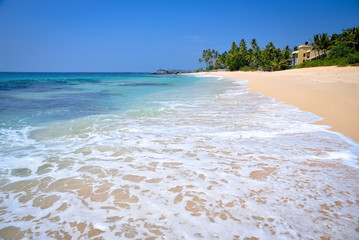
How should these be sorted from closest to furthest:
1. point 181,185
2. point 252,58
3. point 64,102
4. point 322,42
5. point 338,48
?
point 181,185 < point 64,102 < point 338,48 < point 322,42 < point 252,58

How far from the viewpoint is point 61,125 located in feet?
20.4

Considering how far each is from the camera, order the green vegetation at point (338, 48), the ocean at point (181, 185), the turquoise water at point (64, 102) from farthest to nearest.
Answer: the green vegetation at point (338, 48), the turquoise water at point (64, 102), the ocean at point (181, 185)

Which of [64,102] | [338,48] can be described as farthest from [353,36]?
[64,102]

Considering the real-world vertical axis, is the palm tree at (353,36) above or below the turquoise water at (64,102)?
above

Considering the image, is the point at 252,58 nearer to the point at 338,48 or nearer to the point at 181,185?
the point at 338,48

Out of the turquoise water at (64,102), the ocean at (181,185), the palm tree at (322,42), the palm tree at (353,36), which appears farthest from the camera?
the palm tree at (322,42)

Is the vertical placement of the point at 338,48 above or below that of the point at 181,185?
above

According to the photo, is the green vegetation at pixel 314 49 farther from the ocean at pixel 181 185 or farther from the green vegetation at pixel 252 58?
the ocean at pixel 181 185

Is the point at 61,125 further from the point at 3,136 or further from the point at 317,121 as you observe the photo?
the point at 317,121

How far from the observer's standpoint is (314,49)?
5009cm

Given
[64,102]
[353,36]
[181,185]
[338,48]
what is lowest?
[181,185]

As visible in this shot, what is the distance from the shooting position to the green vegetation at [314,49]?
1321 inches

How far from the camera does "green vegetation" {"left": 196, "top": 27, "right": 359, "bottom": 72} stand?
33562 mm

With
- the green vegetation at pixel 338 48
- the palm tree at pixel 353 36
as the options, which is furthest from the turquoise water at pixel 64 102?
the palm tree at pixel 353 36
